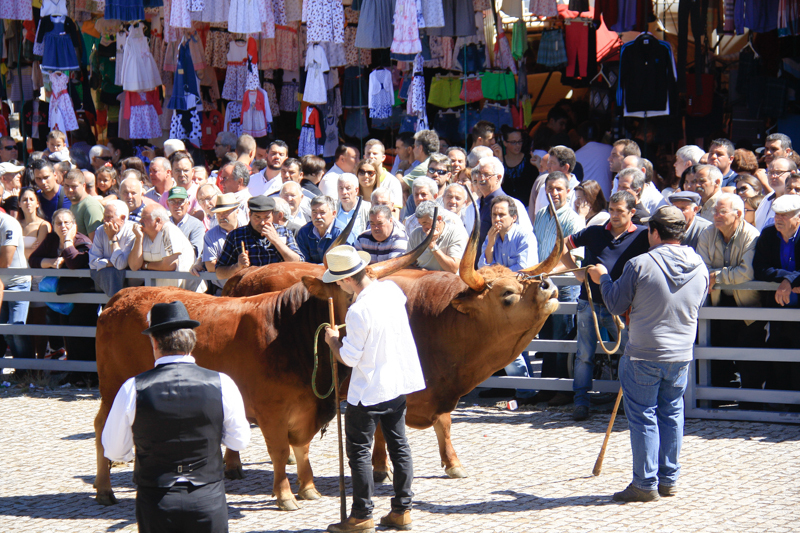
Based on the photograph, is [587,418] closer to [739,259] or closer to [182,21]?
[739,259]

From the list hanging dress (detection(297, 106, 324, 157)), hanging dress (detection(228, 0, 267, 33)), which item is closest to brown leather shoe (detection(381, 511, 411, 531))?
hanging dress (detection(297, 106, 324, 157))

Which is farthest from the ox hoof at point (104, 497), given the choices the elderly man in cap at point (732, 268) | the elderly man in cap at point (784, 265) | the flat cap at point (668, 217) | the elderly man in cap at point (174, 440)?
the elderly man in cap at point (784, 265)

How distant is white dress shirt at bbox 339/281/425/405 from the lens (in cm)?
508

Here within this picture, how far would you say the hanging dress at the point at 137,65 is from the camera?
14016 mm

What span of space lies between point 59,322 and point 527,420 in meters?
5.39

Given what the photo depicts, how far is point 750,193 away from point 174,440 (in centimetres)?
645

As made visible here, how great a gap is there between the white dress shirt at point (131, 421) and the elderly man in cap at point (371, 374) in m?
1.11

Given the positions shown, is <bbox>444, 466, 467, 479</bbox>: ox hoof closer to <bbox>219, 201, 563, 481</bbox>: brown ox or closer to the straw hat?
<bbox>219, 201, 563, 481</bbox>: brown ox

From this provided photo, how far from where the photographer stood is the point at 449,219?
7.95 meters

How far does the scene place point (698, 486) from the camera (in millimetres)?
5977

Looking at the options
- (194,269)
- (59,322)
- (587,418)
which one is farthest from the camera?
(59,322)

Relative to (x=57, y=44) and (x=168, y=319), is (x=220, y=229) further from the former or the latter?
(x=57, y=44)

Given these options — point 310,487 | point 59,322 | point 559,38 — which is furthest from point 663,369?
point 559,38

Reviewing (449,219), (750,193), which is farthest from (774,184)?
(449,219)
